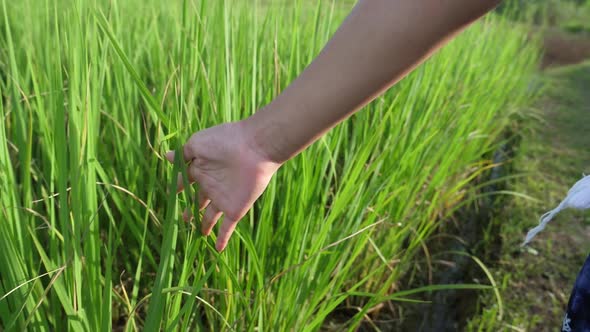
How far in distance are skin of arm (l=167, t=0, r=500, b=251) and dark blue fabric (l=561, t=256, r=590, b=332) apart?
0.33 metres

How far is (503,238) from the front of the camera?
1635mm

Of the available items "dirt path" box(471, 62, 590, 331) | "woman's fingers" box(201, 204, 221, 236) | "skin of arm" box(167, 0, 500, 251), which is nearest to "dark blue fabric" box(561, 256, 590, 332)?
"skin of arm" box(167, 0, 500, 251)

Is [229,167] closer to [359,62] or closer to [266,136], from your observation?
[266,136]

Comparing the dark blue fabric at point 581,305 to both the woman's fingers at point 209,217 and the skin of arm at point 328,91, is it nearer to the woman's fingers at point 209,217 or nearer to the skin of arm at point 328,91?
the skin of arm at point 328,91

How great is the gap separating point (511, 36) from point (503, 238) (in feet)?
6.58

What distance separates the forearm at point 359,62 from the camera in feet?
1.61

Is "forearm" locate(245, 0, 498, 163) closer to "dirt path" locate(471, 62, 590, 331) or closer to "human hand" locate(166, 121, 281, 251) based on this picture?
"human hand" locate(166, 121, 281, 251)

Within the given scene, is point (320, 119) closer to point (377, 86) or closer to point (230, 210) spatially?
point (377, 86)

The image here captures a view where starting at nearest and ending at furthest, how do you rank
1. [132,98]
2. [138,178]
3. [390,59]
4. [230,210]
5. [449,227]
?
[390,59] → [230,210] → [138,178] → [132,98] → [449,227]

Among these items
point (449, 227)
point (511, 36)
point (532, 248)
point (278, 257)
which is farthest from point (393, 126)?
point (511, 36)

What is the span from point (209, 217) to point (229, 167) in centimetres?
11

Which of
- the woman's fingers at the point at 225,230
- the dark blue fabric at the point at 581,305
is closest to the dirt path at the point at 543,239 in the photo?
the dark blue fabric at the point at 581,305

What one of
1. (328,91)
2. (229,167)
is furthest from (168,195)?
(328,91)

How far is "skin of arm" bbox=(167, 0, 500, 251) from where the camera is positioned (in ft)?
1.62
